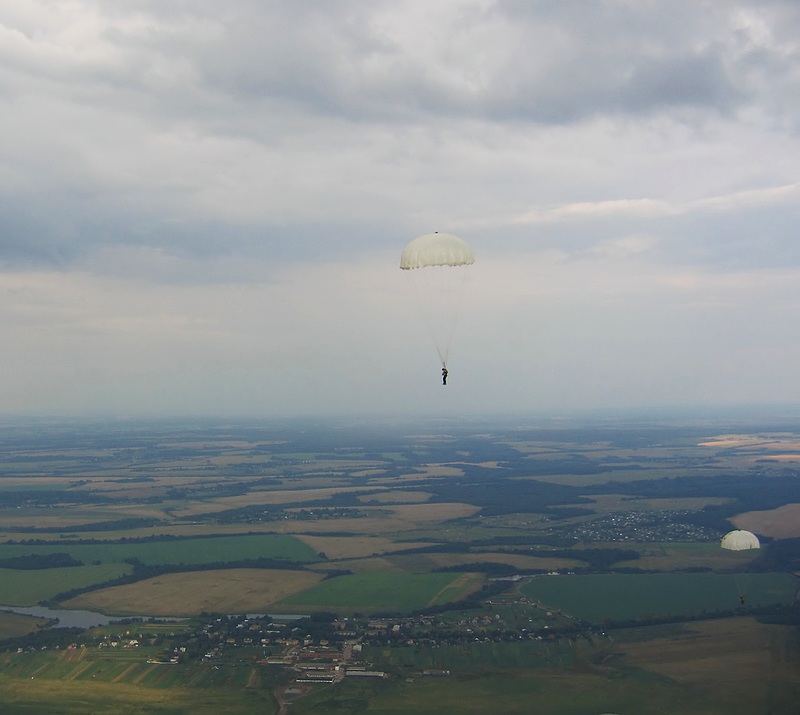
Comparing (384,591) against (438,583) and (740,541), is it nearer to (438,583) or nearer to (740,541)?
(438,583)

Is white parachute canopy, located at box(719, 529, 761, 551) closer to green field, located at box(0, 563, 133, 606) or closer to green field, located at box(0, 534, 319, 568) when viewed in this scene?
green field, located at box(0, 534, 319, 568)

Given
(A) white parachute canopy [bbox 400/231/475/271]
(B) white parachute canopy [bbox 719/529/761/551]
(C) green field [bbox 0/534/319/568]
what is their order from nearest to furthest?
(A) white parachute canopy [bbox 400/231/475/271]
(B) white parachute canopy [bbox 719/529/761/551]
(C) green field [bbox 0/534/319/568]

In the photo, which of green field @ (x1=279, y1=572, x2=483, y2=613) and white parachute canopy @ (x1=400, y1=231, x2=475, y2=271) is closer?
white parachute canopy @ (x1=400, y1=231, x2=475, y2=271)

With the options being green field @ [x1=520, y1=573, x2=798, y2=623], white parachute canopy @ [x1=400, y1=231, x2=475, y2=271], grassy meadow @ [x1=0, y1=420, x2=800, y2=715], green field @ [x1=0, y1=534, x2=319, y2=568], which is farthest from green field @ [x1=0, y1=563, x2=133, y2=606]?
white parachute canopy @ [x1=400, y1=231, x2=475, y2=271]

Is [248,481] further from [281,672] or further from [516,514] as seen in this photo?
[281,672]

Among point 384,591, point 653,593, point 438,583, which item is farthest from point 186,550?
point 653,593

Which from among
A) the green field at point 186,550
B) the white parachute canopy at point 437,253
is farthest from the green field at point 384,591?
the white parachute canopy at point 437,253
